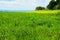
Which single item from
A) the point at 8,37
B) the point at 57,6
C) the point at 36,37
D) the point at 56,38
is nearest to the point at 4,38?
the point at 8,37

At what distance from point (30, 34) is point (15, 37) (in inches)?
69.2

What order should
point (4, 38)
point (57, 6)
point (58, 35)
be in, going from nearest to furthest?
point (4, 38), point (58, 35), point (57, 6)

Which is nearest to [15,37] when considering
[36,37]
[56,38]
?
[36,37]

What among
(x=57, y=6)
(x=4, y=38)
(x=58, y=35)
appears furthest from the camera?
(x=57, y=6)

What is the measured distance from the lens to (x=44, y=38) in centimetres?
1497

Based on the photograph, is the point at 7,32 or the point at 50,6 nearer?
the point at 7,32

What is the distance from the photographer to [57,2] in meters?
72.9

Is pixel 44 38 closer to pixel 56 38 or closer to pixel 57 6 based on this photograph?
pixel 56 38

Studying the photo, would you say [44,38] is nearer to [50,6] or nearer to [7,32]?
[7,32]

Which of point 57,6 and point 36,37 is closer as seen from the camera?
point 36,37

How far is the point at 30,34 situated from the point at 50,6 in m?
57.5

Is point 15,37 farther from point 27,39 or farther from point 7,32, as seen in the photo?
point 7,32

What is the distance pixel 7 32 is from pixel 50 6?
57395mm

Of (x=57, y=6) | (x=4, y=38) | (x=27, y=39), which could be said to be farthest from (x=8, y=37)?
(x=57, y=6)
